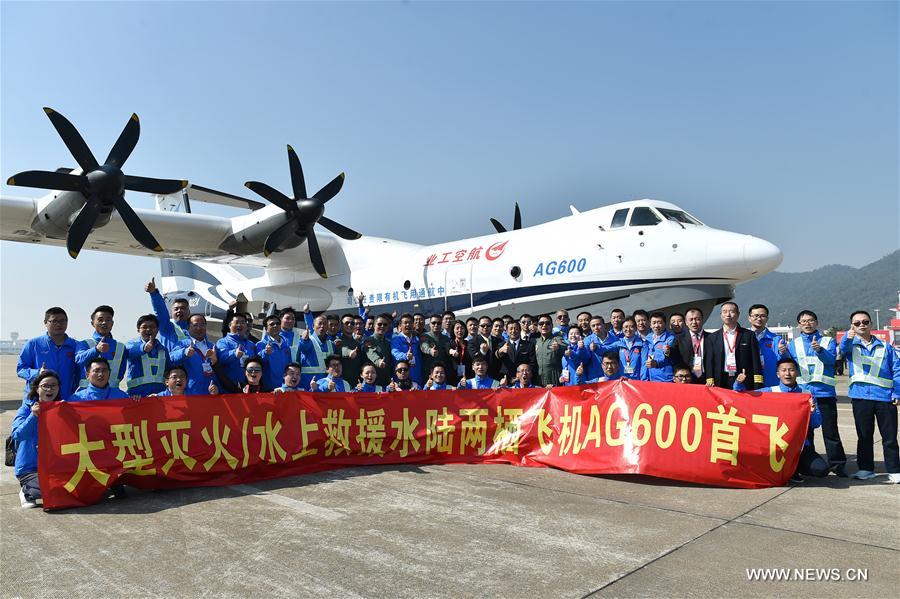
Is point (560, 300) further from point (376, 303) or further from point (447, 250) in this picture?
point (376, 303)

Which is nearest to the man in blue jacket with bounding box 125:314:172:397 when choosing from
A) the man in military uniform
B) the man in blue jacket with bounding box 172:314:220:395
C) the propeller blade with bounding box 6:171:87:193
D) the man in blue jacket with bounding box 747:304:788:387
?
the man in blue jacket with bounding box 172:314:220:395

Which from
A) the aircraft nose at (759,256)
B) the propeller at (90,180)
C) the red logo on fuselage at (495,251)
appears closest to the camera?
the aircraft nose at (759,256)

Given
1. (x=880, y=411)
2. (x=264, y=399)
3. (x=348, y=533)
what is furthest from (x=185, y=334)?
(x=880, y=411)

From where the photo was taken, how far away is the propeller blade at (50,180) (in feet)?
36.0

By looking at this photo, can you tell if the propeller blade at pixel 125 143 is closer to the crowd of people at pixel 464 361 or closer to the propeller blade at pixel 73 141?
the propeller blade at pixel 73 141

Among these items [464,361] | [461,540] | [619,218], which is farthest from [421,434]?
[619,218]

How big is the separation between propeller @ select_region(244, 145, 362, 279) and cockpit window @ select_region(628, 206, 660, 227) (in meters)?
7.13

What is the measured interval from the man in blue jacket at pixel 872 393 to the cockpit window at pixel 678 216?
5536 millimetres

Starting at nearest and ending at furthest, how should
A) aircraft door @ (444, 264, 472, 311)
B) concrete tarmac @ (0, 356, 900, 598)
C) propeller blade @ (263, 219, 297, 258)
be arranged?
concrete tarmac @ (0, 356, 900, 598) → aircraft door @ (444, 264, 472, 311) → propeller blade @ (263, 219, 297, 258)

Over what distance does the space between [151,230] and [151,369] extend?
31.7ft

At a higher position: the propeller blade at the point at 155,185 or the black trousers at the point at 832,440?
the propeller blade at the point at 155,185

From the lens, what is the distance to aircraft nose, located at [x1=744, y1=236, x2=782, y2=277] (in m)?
10.4

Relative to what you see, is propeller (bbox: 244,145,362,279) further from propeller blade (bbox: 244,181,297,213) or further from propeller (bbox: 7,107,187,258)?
propeller (bbox: 7,107,187,258)

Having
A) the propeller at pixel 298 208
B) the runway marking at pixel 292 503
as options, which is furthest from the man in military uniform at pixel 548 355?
the propeller at pixel 298 208
